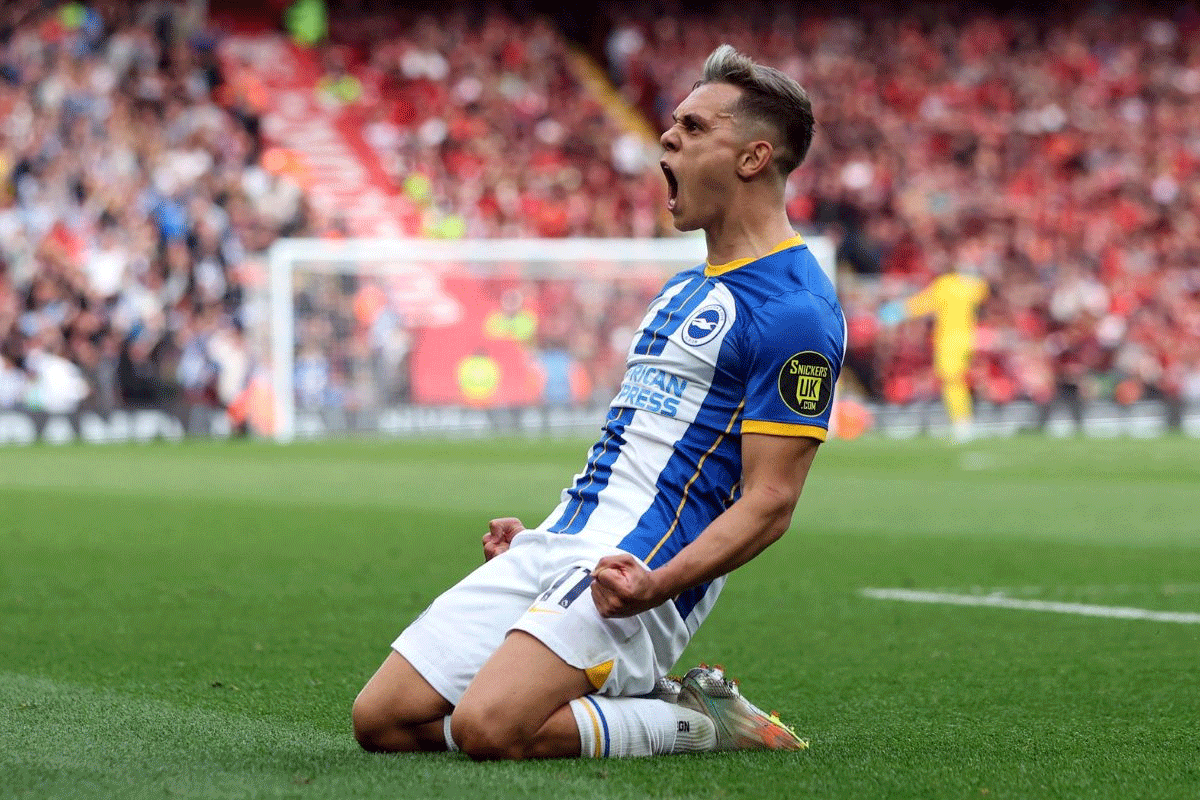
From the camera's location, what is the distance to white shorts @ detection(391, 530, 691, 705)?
12.8 ft

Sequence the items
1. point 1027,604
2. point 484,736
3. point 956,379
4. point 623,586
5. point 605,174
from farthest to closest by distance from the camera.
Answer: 1. point 605,174
2. point 956,379
3. point 1027,604
4. point 484,736
5. point 623,586

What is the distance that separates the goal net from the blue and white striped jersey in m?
20.4

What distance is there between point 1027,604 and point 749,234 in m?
3.65

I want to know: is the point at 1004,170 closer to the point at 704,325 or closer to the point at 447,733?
the point at 704,325

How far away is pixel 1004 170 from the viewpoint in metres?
31.2

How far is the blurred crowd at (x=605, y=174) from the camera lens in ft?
80.0

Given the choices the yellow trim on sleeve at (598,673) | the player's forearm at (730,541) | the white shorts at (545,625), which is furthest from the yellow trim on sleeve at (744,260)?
the yellow trim on sleeve at (598,673)

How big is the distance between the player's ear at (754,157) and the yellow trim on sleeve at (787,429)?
0.57 metres

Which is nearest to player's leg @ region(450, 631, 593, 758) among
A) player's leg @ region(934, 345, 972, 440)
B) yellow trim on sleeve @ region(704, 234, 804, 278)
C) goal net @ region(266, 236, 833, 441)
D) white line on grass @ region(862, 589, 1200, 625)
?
yellow trim on sleeve @ region(704, 234, 804, 278)

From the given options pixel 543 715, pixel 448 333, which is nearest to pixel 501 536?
pixel 543 715

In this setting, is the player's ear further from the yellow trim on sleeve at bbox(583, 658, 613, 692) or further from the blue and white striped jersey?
the yellow trim on sleeve at bbox(583, 658, 613, 692)

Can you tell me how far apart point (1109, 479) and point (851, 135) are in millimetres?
15620

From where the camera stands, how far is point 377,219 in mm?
28266

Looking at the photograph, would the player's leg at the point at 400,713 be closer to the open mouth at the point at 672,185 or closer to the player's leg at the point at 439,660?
the player's leg at the point at 439,660
